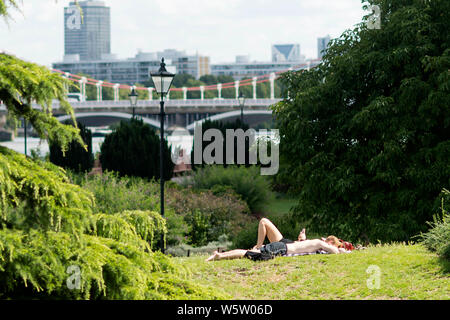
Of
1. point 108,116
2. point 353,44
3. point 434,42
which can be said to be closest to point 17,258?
point 434,42

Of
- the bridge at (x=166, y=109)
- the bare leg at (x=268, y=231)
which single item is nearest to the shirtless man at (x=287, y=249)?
the bare leg at (x=268, y=231)

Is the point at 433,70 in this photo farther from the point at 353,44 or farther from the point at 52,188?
the point at 52,188

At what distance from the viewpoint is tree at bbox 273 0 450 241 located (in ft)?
37.7

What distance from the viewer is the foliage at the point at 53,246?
171 inches

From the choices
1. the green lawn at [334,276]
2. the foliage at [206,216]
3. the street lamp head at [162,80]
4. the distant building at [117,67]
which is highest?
the distant building at [117,67]

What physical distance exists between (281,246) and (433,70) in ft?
18.2

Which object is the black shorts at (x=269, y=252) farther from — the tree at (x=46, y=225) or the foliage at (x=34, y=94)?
the foliage at (x=34, y=94)

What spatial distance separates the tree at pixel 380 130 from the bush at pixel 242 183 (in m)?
7.72

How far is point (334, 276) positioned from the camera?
24.6 feet

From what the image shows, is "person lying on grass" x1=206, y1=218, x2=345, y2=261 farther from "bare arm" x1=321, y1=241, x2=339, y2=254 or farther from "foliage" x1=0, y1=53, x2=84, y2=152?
"foliage" x1=0, y1=53, x2=84, y2=152

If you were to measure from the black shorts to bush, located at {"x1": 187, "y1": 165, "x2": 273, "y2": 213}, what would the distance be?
40.1 feet

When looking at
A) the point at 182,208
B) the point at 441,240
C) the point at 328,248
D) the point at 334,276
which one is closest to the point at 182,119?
the point at 182,208

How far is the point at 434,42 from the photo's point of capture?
1248 cm

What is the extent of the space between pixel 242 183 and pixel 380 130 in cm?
1002
